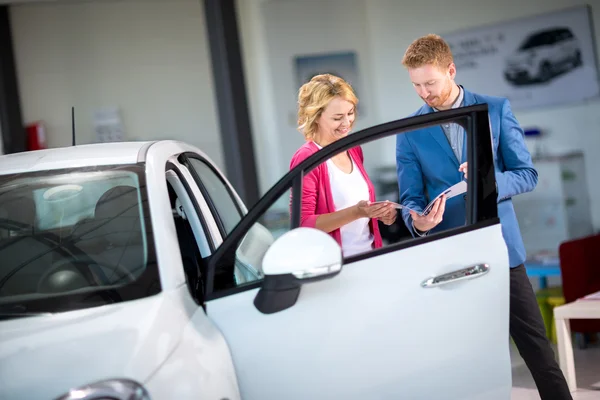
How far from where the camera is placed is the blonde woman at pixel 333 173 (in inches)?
117

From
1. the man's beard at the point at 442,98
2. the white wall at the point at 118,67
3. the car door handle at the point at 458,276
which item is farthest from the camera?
the white wall at the point at 118,67

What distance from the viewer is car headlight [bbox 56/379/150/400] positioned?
6.35 feet

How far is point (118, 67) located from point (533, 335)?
7493 millimetres

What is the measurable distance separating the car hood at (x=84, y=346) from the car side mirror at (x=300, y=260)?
0.90ft

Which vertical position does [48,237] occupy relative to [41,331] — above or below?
above

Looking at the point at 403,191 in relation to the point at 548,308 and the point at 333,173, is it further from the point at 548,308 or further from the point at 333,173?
the point at 548,308

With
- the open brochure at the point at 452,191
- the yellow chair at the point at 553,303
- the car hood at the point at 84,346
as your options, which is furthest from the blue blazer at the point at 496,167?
the yellow chair at the point at 553,303

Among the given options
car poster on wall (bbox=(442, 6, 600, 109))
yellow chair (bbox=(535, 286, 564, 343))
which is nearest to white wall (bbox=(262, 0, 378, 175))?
car poster on wall (bbox=(442, 6, 600, 109))

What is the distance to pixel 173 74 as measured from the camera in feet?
31.4

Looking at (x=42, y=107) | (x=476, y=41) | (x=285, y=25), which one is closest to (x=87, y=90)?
(x=42, y=107)

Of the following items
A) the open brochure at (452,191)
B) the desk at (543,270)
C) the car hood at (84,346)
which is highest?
the open brochure at (452,191)

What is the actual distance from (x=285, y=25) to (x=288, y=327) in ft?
23.2

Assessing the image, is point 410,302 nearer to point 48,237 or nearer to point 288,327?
point 288,327

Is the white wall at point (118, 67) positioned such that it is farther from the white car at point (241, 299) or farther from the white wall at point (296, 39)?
the white car at point (241, 299)
